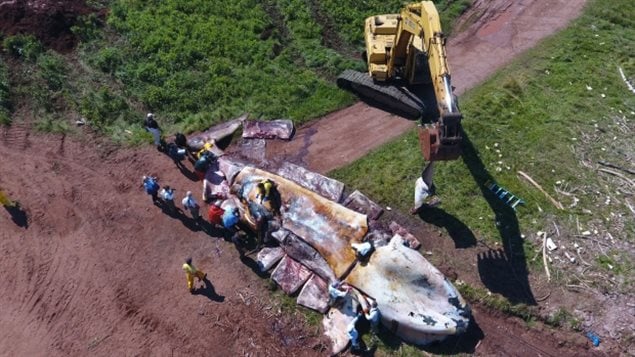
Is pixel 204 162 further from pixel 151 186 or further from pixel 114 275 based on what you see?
pixel 114 275

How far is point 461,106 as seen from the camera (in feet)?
74.2

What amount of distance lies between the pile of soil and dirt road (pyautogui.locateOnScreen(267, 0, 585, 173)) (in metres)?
11.4

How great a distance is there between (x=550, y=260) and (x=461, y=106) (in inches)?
292

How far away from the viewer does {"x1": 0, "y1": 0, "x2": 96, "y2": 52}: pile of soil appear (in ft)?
80.4

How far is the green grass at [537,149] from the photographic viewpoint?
1931 centimetres

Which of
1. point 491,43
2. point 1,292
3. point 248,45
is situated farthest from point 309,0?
point 1,292

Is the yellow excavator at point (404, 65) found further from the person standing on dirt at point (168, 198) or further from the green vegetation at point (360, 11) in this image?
the person standing on dirt at point (168, 198)

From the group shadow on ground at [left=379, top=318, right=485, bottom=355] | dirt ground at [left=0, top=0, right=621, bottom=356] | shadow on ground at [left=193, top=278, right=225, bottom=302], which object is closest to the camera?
shadow on ground at [left=379, top=318, right=485, bottom=355]

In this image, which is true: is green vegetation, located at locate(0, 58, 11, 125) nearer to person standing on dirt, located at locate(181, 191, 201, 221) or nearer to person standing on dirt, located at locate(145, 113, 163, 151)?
person standing on dirt, located at locate(145, 113, 163, 151)

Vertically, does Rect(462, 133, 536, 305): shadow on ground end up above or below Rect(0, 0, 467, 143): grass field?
below

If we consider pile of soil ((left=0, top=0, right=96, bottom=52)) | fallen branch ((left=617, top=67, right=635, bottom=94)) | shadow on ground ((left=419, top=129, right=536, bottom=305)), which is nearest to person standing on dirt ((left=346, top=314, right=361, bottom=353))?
shadow on ground ((left=419, top=129, right=536, bottom=305))

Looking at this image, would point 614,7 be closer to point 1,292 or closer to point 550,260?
point 550,260

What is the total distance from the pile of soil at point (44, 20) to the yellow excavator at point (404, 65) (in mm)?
12525

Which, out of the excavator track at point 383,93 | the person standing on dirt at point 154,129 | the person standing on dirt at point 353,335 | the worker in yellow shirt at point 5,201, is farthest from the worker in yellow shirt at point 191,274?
the excavator track at point 383,93
